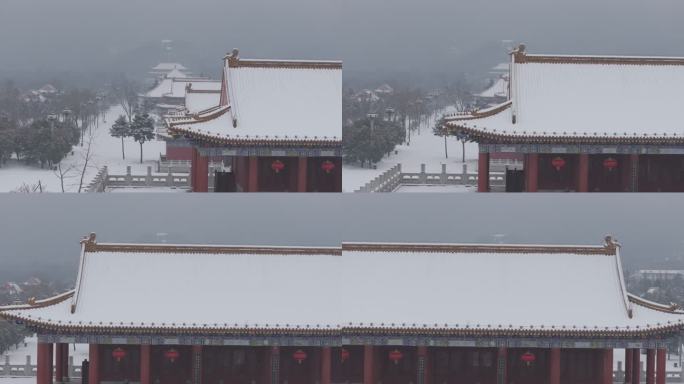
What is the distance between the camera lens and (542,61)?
30297 millimetres

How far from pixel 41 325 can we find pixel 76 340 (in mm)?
874

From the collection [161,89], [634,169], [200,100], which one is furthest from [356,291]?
[161,89]

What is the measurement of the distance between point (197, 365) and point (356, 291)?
4197mm

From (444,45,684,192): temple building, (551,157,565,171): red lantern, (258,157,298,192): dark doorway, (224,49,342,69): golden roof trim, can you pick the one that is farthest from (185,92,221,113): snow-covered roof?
(551,157,565,171): red lantern

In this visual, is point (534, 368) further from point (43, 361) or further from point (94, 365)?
point (43, 361)

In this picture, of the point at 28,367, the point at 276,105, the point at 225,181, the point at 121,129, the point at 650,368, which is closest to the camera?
the point at 650,368

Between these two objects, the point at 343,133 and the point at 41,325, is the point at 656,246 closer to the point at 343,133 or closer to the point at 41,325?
the point at 343,133

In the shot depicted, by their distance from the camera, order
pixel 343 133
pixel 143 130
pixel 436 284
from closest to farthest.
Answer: pixel 436 284 → pixel 343 133 → pixel 143 130

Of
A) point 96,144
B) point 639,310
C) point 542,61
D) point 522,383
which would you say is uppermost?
point 542,61

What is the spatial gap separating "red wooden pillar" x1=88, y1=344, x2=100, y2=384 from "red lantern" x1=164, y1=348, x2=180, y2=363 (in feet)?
5.24

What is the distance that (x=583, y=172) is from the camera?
28406 mm

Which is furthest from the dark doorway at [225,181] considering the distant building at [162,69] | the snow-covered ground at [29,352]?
the distant building at [162,69]

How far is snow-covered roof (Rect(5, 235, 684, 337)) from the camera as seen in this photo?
2734cm

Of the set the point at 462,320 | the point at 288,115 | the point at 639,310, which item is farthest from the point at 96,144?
the point at 639,310
